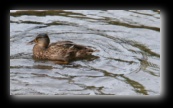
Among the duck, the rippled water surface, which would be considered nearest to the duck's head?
the duck

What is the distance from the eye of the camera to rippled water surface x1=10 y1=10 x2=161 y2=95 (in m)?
9.84

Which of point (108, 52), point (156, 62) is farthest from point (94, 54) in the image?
point (156, 62)

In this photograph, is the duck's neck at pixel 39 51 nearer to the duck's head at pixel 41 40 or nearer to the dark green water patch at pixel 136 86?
the duck's head at pixel 41 40

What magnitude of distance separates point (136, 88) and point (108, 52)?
1542 millimetres

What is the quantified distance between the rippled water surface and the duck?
17 centimetres

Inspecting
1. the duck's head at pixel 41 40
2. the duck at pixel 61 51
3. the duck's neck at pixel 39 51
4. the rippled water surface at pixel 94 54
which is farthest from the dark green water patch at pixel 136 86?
the duck's head at pixel 41 40

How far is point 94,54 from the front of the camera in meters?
11.2

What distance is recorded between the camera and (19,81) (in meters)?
10.0

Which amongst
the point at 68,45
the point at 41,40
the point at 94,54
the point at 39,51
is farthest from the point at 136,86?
the point at 41,40

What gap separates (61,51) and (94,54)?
620 millimetres

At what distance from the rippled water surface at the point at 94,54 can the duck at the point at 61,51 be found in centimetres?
17

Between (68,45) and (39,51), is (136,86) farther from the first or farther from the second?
(39,51)
